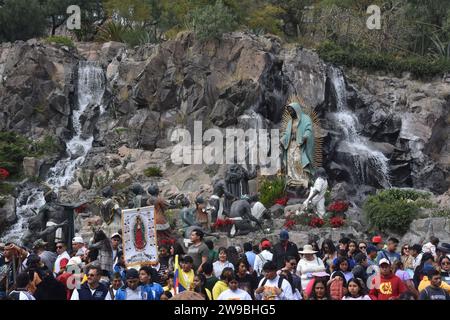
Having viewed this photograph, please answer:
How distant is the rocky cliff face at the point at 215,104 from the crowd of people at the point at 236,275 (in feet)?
52.4

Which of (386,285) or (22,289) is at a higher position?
(22,289)

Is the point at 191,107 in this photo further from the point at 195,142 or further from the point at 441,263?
the point at 441,263

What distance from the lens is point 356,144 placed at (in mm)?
32375

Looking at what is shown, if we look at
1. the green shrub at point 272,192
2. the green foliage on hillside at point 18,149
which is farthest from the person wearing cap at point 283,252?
the green foliage on hillside at point 18,149

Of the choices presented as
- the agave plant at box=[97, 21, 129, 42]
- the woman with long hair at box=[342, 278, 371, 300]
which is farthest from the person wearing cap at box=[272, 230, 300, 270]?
the agave plant at box=[97, 21, 129, 42]

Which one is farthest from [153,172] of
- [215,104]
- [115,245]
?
[115,245]

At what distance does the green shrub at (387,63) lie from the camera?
3791cm

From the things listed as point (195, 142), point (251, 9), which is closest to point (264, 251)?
point (195, 142)

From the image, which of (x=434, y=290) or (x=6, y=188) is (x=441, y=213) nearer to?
(x=434, y=290)

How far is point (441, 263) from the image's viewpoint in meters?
10.8

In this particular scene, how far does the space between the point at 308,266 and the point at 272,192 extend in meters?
13.8

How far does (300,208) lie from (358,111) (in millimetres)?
12925

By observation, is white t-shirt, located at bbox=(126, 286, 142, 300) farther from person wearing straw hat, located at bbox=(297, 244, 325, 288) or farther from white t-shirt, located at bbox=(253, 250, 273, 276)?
white t-shirt, located at bbox=(253, 250, 273, 276)

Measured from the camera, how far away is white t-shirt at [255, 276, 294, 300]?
934 cm
